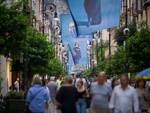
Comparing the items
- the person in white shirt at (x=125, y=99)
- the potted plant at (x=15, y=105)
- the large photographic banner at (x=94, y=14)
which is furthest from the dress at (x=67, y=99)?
the large photographic banner at (x=94, y=14)

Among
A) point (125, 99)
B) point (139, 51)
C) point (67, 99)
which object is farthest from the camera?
point (139, 51)

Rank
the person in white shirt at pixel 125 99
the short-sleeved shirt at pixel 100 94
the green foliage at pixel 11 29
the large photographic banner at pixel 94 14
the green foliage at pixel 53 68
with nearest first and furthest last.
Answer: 1. the person in white shirt at pixel 125 99
2. the short-sleeved shirt at pixel 100 94
3. the green foliage at pixel 11 29
4. the large photographic banner at pixel 94 14
5. the green foliage at pixel 53 68

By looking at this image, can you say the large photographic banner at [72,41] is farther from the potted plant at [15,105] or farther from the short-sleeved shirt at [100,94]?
the short-sleeved shirt at [100,94]

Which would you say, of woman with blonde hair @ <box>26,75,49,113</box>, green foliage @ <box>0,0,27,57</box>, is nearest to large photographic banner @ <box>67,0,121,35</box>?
green foliage @ <box>0,0,27,57</box>

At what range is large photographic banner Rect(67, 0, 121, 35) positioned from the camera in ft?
123

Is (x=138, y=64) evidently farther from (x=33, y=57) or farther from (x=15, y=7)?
(x=15, y=7)

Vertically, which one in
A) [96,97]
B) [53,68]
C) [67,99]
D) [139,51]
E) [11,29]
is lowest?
[53,68]

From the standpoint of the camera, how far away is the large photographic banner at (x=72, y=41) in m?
104

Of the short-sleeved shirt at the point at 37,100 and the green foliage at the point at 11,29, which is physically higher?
the green foliage at the point at 11,29

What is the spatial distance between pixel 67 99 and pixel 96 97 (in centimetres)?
298

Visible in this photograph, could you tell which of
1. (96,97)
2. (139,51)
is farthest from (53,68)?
(96,97)

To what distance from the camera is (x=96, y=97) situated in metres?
19.0

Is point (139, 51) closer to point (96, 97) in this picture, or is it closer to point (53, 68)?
point (96, 97)

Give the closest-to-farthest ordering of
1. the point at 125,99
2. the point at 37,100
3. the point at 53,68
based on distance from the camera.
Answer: the point at 125,99, the point at 37,100, the point at 53,68
